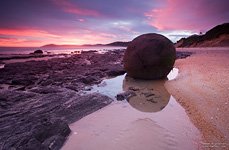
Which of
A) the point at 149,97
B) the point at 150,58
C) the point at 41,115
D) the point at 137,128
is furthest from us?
the point at 150,58

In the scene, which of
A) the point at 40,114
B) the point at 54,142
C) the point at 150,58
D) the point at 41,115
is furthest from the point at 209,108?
the point at 150,58

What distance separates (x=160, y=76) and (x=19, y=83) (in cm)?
704

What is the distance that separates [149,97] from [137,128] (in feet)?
8.03

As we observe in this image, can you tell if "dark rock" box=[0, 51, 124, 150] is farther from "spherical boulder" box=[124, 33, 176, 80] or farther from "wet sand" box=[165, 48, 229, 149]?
"spherical boulder" box=[124, 33, 176, 80]

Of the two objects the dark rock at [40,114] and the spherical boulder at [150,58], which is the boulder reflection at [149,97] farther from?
the dark rock at [40,114]

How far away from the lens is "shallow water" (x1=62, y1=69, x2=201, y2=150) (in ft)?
12.3

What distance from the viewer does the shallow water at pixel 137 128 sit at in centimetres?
375

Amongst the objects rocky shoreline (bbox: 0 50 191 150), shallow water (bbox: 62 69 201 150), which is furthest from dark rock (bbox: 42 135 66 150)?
shallow water (bbox: 62 69 201 150)

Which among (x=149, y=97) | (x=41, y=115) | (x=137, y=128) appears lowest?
(x=137, y=128)

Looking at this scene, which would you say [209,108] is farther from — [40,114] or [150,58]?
[150,58]

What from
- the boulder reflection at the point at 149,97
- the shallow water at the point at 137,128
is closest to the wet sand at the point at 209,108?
the shallow water at the point at 137,128

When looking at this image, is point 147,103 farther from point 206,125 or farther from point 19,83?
point 19,83

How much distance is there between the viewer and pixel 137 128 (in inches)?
176

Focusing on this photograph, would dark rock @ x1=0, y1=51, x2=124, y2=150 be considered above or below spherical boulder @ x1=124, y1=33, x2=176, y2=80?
below
